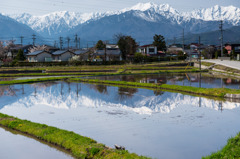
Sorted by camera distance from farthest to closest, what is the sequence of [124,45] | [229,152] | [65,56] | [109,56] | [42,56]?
[124,45] < [65,56] < [42,56] < [109,56] < [229,152]

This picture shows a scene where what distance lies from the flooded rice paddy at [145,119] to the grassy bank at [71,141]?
915mm

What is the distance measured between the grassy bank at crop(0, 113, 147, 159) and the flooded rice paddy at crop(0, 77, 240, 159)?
0.92 metres

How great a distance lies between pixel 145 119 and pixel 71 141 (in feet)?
16.4

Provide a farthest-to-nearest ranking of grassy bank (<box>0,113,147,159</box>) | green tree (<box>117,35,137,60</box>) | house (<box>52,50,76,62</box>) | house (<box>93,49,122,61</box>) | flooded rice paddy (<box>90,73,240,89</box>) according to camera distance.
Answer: green tree (<box>117,35,137,60</box>), house (<box>52,50,76,62</box>), house (<box>93,49,122,61</box>), flooded rice paddy (<box>90,73,240,89</box>), grassy bank (<box>0,113,147,159</box>)

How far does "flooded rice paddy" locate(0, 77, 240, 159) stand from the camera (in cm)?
1039

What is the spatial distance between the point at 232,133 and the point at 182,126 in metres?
2.20

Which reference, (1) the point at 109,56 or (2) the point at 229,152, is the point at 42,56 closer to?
(1) the point at 109,56

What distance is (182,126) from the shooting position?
12.9 m

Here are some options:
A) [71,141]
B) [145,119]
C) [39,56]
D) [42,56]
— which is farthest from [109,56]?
[71,141]

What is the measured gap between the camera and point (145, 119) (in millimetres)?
14469

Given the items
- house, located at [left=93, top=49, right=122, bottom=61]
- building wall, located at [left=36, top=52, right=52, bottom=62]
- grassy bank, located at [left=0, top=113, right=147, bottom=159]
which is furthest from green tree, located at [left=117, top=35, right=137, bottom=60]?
grassy bank, located at [left=0, top=113, right=147, bottom=159]

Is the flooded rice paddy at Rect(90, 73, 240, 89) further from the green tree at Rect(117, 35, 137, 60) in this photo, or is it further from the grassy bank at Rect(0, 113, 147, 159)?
the green tree at Rect(117, 35, 137, 60)

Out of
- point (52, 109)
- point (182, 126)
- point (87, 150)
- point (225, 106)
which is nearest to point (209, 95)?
point (225, 106)

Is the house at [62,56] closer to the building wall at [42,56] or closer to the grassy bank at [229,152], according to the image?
the building wall at [42,56]
